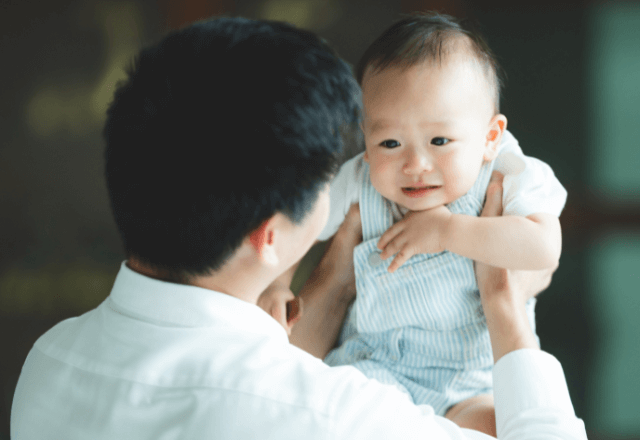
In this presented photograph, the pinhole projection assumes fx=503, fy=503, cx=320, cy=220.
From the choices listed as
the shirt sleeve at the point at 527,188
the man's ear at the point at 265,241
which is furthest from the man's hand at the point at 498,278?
the man's ear at the point at 265,241

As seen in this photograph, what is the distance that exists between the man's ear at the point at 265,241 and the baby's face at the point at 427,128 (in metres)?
0.38

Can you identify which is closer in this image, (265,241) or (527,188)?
(265,241)

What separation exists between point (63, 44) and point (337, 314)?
1.20 metres

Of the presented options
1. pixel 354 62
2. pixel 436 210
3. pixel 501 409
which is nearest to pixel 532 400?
pixel 501 409

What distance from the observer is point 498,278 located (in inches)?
34.9

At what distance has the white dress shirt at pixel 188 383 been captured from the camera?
1.53 feet

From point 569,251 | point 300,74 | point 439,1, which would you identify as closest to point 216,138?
point 300,74

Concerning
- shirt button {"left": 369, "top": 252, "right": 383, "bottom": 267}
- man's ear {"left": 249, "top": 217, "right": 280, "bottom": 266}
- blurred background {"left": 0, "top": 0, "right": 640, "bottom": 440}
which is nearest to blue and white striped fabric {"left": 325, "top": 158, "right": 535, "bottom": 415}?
shirt button {"left": 369, "top": 252, "right": 383, "bottom": 267}

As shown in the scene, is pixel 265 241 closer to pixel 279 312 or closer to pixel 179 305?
pixel 179 305

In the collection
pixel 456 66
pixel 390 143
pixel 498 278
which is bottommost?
pixel 498 278

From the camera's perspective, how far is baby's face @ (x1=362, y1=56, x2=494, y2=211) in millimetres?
832

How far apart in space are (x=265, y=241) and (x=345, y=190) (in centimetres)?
52

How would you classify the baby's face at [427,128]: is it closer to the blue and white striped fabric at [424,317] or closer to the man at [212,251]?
the blue and white striped fabric at [424,317]

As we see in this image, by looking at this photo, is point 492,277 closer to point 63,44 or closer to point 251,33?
point 251,33
